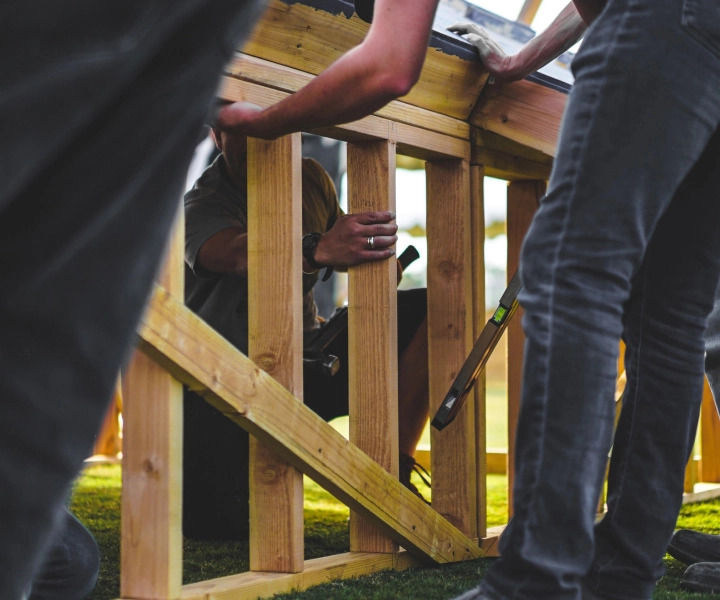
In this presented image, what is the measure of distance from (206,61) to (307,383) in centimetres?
192

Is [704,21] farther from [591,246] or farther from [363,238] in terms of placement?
[363,238]

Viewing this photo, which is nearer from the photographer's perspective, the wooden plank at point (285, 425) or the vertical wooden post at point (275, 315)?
the wooden plank at point (285, 425)

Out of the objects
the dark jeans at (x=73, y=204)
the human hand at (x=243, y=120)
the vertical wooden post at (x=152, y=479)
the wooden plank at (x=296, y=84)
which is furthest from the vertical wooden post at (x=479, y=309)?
the dark jeans at (x=73, y=204)

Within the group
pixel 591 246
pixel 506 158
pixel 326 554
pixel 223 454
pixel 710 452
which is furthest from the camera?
pixel 710 452

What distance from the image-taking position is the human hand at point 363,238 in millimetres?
1790

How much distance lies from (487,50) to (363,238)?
48 centimetres

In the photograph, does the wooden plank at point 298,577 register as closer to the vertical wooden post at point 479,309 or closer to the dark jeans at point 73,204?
the vertical wooden post at point 479,309

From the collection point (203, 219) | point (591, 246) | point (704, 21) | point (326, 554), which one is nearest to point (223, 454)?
point (326, 554)

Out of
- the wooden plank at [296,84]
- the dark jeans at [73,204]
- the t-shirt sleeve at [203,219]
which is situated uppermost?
the wooden plank at [296,84]

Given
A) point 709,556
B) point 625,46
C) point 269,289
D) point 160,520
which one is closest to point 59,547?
point 160,520

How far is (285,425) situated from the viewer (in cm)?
150

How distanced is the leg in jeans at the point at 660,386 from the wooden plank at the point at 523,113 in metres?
0.77

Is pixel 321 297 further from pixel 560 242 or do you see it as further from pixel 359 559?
pixel 560 242

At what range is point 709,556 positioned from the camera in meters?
1.72
